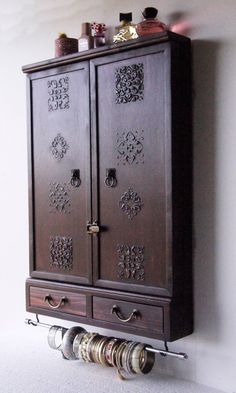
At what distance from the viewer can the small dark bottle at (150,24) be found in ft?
6.72

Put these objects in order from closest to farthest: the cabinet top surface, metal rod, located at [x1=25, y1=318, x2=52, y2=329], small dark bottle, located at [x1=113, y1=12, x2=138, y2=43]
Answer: the cabinet top surface
small dark bottle, located at [x1=113, y1=12, x2=138, y2=43]
metal rod, located at [x1=25, y1=318, x2=52, y2=329]

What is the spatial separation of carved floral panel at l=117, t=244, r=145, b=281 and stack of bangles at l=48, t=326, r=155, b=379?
0.29 metres

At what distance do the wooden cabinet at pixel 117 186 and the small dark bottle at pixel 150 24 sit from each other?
0.12 meters

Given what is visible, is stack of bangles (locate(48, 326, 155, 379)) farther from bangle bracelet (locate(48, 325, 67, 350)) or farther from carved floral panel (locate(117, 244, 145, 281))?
carved floral panel (locate(117, 244, 145, 281))

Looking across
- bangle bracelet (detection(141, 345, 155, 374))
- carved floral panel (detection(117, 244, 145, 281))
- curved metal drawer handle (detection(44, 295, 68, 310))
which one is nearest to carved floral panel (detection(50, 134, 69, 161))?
carved floral panel (detection(117, 244, 145, 281))

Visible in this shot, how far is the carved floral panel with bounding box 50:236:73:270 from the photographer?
7.38ft

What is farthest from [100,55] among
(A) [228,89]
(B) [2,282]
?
(B) [2,282]

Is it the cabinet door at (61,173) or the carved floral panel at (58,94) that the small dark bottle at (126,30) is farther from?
the carved floral panel at (58,94)

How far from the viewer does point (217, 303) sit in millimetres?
2021

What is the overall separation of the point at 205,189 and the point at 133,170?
29 centimetres

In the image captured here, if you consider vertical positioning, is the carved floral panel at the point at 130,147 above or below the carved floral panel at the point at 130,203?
above

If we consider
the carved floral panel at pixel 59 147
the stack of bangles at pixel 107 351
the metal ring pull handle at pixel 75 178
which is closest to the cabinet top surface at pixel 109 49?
the carved floral panel at pixel 59 147

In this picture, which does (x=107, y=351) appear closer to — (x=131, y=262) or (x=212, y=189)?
(x=131, y=262)

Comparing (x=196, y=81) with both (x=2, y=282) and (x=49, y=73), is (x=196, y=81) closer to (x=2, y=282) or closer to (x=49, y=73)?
(x=49, y=73)
